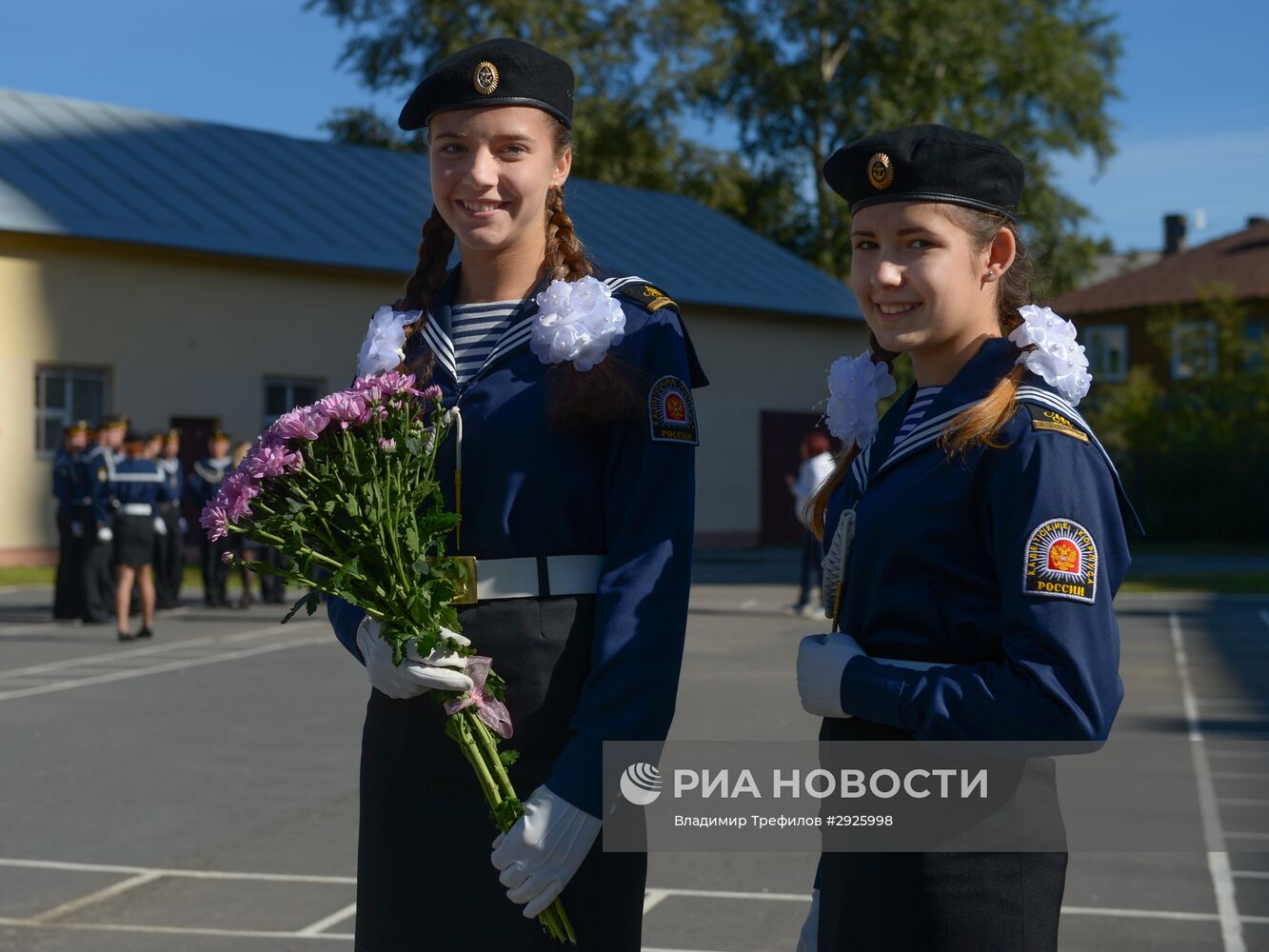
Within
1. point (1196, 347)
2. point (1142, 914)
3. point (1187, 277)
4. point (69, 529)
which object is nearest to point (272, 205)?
point (69, 529)

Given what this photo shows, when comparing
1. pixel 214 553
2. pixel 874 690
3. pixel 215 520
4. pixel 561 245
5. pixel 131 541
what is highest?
pixel 561 245

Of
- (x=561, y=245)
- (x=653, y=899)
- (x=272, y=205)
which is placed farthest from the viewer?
(x=272, y=205)

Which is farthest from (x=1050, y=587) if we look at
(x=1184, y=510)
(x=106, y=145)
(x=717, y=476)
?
(x=1184, y=510)

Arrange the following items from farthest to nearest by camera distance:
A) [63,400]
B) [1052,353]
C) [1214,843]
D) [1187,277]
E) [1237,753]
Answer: [1187,277]
[63,400]
[1237,753]
[1214,843]
[1052,353]

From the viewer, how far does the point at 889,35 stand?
41.7 metres

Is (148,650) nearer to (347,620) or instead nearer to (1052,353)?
(347,620)

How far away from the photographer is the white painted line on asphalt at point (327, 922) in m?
5.64

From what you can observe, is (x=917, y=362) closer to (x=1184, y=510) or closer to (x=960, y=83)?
(x=1184, y=510)

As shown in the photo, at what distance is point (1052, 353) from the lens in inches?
98.2

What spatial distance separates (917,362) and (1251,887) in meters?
4.35

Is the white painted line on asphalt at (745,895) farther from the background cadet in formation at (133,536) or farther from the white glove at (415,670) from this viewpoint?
the background cadet in formation at (133,536)

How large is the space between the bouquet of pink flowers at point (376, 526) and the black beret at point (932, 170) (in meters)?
0.78

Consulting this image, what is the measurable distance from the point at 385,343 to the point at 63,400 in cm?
2464

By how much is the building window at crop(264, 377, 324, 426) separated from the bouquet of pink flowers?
25.9 metres
